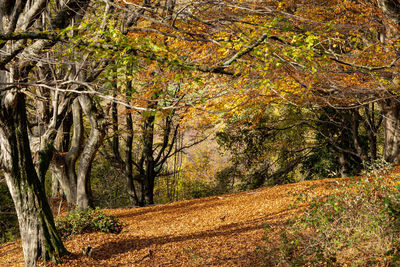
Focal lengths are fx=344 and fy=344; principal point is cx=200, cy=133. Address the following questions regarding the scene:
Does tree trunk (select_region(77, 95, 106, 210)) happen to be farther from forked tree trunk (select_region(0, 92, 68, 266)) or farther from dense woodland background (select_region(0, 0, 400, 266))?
forked tree trunk (select_region(0, 92, 68, 266))

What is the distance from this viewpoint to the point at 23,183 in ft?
19.9

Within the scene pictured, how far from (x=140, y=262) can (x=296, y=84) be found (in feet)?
18.3

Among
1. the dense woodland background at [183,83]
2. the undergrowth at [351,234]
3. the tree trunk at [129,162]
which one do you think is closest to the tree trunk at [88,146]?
the dense woodland background at [183,83]

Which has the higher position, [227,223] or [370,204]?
[370,204]

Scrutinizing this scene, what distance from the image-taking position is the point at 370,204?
5.04m

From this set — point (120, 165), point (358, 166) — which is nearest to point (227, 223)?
point (120, 165)

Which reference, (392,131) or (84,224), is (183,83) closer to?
(84,224)

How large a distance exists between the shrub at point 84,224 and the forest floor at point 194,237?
0.20 m

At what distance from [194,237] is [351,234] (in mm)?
3552

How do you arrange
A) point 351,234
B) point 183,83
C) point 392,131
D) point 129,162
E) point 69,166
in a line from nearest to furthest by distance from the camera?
point 351,234
point 69,166
point 392,131
point 183,83
point 129,162

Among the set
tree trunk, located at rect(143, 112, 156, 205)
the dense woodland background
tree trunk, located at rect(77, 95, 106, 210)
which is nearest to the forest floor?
the dense woodland background

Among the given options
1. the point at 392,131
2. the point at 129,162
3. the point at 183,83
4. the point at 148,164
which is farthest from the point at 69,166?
the point at 392,131

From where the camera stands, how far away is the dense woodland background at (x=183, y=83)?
5488 millimetres

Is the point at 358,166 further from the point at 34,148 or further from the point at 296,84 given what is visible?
the point at 34,148
